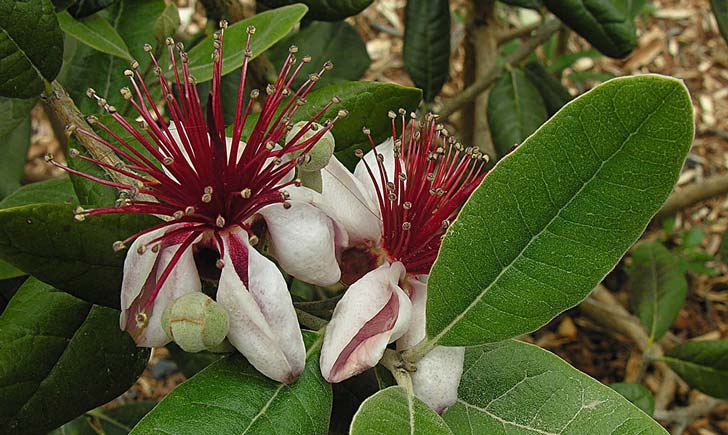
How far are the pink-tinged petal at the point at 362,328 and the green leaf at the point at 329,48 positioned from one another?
3.70 ft

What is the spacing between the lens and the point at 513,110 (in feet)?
5.95

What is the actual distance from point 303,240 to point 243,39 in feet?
1.41

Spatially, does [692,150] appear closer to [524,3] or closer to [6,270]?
[524,3]

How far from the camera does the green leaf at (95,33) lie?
4.19 feet

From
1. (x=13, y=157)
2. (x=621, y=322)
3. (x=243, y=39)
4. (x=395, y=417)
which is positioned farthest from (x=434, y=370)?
(x=621, y=322)

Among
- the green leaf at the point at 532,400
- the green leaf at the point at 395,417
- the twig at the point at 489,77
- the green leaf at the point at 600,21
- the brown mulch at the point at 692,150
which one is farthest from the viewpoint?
the brown mulch at the point at 692,150

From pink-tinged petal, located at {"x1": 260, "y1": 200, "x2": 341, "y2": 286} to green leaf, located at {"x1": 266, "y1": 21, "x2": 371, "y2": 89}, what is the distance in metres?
1.07

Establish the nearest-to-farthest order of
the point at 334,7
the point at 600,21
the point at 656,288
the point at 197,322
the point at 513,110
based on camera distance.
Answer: the point at 197,322, the point at 334,7, the point at 600,21, the point at 513,110, the point at 656,288

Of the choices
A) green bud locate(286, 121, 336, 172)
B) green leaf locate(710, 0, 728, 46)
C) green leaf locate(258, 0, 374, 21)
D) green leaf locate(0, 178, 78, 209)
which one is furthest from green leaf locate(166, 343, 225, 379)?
green leaf locate(710, 0, 728, 46)

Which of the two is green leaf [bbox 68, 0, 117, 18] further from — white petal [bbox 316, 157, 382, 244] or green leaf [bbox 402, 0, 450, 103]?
green leaf [bbox 402, 0, 450, 103]

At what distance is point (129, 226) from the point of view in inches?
37.5

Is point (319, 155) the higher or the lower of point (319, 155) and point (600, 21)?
the higher

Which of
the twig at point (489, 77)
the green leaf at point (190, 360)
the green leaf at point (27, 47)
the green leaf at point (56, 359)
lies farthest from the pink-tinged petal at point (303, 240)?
the twig at point (489, 77)

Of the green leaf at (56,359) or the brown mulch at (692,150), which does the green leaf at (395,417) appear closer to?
the green leaf at (56,359)
